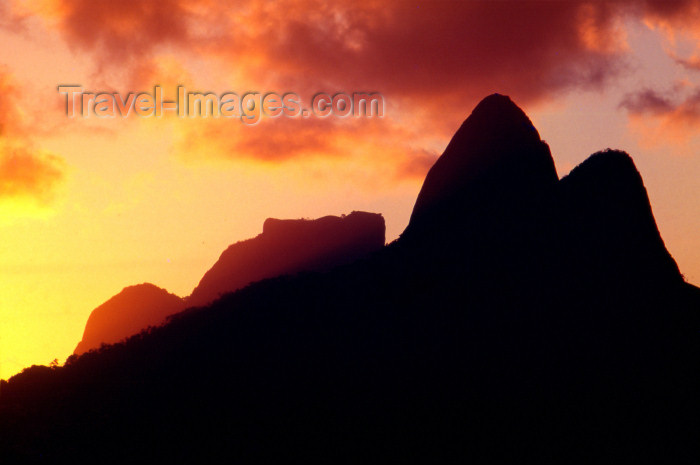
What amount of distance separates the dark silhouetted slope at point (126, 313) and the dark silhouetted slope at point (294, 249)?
10517 mm

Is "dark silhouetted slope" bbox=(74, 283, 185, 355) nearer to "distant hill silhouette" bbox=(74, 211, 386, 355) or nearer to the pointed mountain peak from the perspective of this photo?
"distant hill silhouette" bbox=(74, 211, 386, 355)

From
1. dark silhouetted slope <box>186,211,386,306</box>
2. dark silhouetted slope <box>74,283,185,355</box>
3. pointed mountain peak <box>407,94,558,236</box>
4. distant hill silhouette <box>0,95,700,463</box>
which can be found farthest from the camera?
dark silhouetted slope <box>74,283,185,355</box>

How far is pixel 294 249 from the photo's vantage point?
76.3 metres

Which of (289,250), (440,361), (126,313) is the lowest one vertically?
(440,361)

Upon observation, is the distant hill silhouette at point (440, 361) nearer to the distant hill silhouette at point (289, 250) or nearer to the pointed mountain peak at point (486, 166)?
the pointed mountain peak at point (486, 166)

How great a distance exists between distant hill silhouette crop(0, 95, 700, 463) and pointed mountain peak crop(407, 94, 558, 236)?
0.70 meters

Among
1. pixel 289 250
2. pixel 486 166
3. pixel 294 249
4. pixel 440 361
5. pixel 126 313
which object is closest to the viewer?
pixel 440 361

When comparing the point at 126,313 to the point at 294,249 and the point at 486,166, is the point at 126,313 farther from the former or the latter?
the point at 486,166

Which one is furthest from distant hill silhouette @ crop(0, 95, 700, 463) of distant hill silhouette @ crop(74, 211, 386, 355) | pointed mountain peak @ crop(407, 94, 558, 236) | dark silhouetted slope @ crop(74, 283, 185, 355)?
dark silhouetted slope @ crop(74, 283, 185, 355)

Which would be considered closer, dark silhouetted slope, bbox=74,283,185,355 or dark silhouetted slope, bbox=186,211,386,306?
dark silhouetted slope, bbox=186,211,386,306

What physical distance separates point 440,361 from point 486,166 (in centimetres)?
2167

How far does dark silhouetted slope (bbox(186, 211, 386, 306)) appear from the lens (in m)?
74.6

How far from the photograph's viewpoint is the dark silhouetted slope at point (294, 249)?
245 ft

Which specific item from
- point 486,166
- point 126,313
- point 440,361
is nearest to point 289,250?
point 126,313
